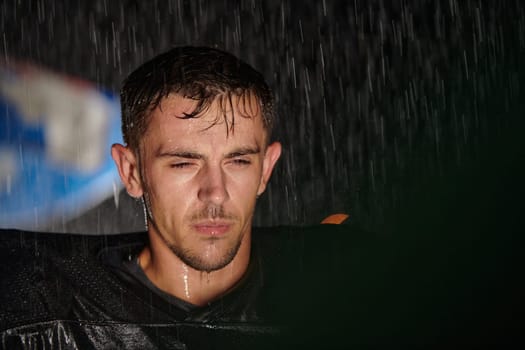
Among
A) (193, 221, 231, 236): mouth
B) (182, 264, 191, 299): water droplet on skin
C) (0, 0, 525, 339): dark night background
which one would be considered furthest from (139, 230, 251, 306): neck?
(0, 0, 525, 339): dark night background

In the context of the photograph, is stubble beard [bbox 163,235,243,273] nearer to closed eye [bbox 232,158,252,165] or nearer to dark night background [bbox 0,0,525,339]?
closed eye [bbox 232,158,252,165]

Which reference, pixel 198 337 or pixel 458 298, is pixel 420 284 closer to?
pixel 458 298

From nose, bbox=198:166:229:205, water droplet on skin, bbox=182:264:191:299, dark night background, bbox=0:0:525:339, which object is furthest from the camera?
dark night background, bbox=0:0:525:339

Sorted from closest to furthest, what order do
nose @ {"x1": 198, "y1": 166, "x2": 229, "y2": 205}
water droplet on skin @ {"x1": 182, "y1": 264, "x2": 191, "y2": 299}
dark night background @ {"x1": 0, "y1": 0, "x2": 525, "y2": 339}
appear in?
nose @ {"x1": 198, "y1": 166, "x2": 229, "y2": 205} → water droplet on skin @ {"x1": 182, "y1": 264, "x2": 191, "y2": 299} → dark night background @ {"x1": 0, "y1": 0, "x2": 525, "y2": 339}

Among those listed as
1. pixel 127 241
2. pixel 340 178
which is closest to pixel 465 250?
pixel 127 241

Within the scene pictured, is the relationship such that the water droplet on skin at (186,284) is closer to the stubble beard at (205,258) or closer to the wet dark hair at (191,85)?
the stubble beard at (205,258)

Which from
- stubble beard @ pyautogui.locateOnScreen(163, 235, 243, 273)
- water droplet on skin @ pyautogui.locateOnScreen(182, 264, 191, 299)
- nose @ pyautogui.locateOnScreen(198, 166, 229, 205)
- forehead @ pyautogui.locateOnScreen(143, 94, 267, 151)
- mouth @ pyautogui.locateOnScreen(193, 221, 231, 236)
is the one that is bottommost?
water droplet on skin @ pyautogui.locateOnScreen(182, 264, 191, 299)

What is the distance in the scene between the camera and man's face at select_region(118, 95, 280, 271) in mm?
1526

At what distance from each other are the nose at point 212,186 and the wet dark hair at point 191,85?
0.12 metres

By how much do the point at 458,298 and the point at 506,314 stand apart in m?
0.04

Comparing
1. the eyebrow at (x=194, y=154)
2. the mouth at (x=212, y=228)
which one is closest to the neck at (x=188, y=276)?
the mouth at (x=212, y=228)

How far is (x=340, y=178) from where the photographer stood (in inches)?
113

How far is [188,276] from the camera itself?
63.7 inches

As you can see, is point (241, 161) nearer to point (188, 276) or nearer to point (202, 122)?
point (202, 122)
